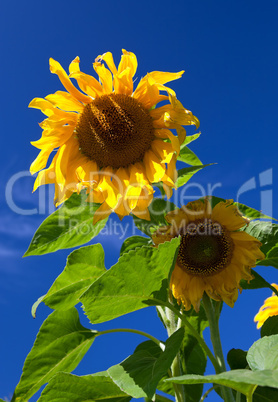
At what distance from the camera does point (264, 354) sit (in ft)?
3.74

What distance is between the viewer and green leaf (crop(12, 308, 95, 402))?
1540mm

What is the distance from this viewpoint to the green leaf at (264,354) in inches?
42.4

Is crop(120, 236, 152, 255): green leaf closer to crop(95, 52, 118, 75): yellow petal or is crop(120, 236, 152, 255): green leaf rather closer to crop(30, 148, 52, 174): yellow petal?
crop(30, 148, 52, 174): yellow petal

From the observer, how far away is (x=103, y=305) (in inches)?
49.8

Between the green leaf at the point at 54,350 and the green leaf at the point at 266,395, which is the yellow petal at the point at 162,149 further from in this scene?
the green leaf at the point at 266,395

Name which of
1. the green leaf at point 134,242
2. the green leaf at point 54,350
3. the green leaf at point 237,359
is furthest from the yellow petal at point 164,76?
the green leaf at point 237,359

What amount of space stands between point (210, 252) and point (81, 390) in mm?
655

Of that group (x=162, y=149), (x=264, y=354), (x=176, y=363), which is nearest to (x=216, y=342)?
(x=176, y=363)

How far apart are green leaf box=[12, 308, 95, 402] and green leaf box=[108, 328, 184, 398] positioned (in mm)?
315

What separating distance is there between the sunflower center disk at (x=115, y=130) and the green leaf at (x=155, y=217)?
20cm

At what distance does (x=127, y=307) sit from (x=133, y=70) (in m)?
0.84

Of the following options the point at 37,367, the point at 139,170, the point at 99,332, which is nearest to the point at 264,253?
the point at 139,170

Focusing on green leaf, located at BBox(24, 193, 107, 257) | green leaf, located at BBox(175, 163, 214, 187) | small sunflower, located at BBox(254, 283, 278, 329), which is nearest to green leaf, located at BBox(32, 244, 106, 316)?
green leaf, located at BBox(24, 193, 107, 257)

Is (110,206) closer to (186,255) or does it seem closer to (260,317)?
(186,255)
